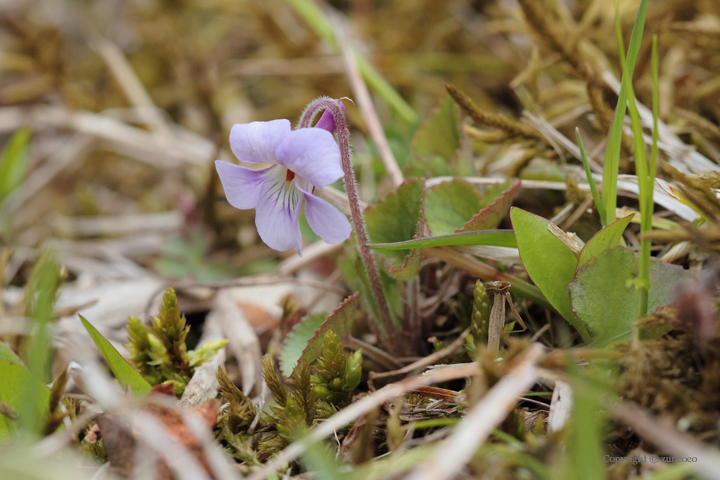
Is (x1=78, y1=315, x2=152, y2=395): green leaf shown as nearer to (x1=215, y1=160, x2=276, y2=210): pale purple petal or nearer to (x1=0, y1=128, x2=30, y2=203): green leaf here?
(x1=215, y1=160, x2=276, y2=210): pale purple petal

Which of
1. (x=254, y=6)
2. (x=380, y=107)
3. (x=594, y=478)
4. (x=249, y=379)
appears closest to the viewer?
(x=594, y=478)

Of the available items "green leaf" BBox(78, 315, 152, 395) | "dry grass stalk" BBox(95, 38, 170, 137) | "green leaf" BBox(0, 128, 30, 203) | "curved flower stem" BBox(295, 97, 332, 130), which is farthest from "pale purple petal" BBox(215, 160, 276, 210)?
"dry grass stalk" BBox(95, 38, 170, 137)

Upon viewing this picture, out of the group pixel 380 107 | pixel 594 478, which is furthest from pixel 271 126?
pixel 380 107

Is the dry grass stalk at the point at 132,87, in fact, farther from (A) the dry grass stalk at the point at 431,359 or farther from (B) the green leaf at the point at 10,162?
(A) the dry grass stalk at the point at 431,359

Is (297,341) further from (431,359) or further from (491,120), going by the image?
(491,120)

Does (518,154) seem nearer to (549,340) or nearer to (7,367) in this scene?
(549,340)

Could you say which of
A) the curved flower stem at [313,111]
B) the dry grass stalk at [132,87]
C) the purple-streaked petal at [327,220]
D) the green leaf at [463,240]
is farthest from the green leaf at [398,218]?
the dry grass stalk at [132,87]
